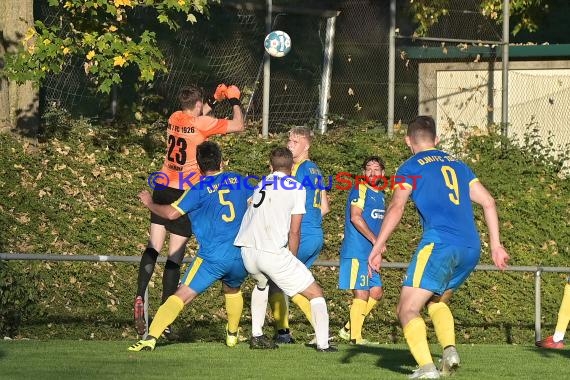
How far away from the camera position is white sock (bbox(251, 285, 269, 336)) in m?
12.0

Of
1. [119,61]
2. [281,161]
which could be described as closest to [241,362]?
[281,161]

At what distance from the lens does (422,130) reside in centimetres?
979

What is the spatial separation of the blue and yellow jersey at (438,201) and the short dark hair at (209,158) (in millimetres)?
2422

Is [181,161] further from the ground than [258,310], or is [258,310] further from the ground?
[181,161]

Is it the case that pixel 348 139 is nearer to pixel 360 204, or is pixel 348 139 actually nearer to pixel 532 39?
pixel 360 204

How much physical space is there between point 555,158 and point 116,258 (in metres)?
8.04

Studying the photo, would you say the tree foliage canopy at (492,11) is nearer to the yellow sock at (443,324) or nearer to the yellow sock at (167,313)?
the yellow sock at (167,313)

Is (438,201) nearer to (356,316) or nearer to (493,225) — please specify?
(493,225)

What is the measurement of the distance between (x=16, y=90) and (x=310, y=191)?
6.09 metres

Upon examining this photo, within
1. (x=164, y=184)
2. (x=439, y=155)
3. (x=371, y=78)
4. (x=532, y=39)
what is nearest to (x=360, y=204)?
(x=164, y=184)

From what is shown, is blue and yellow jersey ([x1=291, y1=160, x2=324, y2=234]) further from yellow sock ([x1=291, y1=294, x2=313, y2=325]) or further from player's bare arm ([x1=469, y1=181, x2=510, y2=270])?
player's bare arm ([x1=469, y1=181, x2=510, y2=270])

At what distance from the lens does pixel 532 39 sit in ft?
95.1

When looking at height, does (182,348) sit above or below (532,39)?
below

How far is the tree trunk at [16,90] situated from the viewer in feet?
55.2
